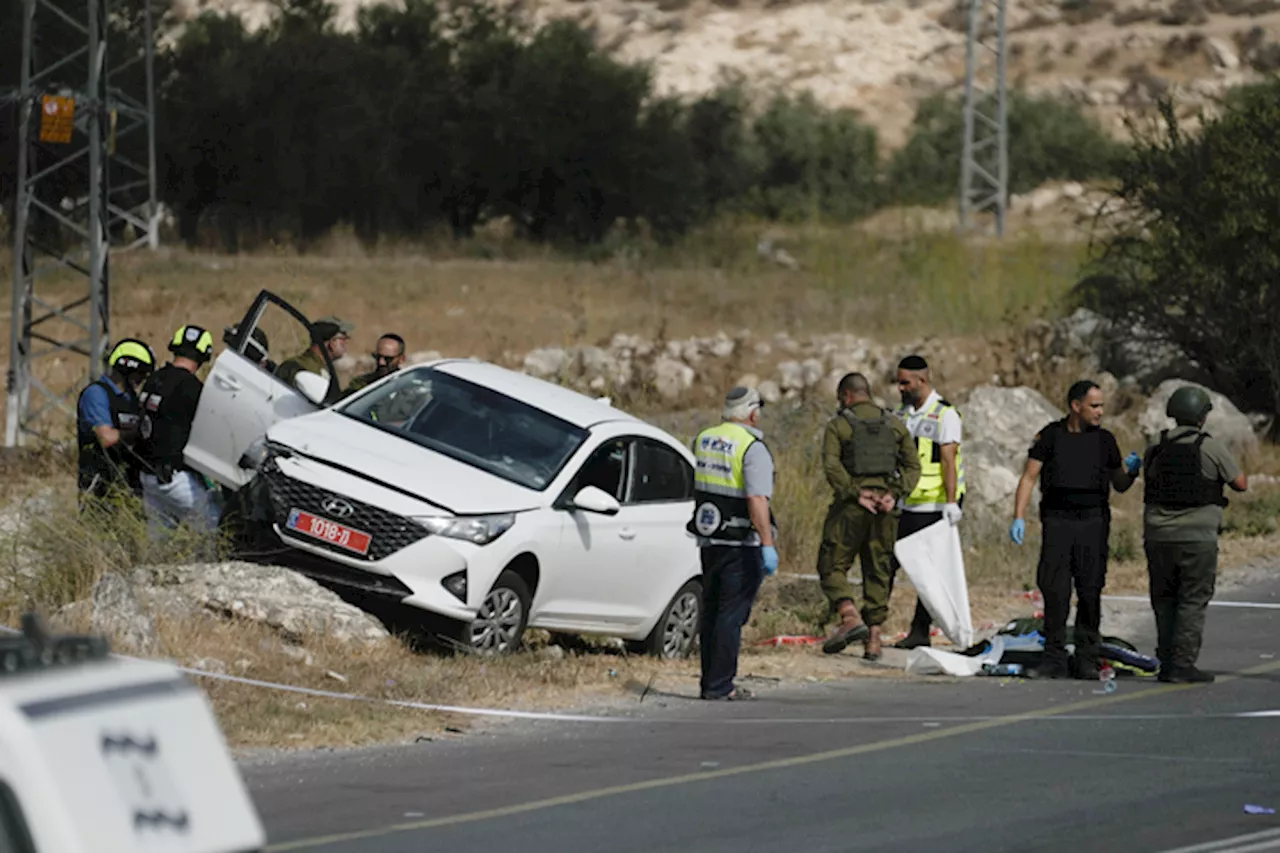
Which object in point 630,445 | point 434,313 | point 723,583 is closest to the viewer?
point 723,583

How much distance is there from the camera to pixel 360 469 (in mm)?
13453

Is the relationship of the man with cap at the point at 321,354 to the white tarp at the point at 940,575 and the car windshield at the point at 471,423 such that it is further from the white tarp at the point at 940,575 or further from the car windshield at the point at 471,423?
the white tarp at the point at 940,575

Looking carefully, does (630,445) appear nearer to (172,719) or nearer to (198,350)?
(198,350)

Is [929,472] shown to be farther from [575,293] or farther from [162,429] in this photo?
[575,293]

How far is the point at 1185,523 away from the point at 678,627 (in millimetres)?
3438

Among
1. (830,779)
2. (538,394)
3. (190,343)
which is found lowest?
(830,779)

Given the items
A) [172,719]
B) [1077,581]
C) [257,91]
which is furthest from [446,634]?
[257,91]

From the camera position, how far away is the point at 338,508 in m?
13.3

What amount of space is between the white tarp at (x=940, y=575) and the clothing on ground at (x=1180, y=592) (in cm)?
141

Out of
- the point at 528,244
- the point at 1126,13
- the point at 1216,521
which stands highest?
the point at 1126,13

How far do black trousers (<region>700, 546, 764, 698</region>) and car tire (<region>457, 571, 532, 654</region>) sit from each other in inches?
49.6

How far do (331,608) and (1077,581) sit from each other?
4.40m

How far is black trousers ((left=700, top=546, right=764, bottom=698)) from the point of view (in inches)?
501

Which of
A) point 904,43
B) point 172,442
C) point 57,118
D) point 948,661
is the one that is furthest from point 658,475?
point 904,43
